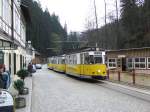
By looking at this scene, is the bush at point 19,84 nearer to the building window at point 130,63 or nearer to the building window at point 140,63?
the building window at point 140,63

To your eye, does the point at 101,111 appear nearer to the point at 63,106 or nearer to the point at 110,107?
the point at 110,107

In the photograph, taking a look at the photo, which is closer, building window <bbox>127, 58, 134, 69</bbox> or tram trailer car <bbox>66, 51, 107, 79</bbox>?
tram trailer car <bbox>66, 51, 107, 79</bbox>

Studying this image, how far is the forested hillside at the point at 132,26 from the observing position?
5339 cm

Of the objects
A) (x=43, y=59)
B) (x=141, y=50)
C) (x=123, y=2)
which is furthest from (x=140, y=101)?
(x=43, y=59)

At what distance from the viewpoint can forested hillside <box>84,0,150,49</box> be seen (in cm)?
5339

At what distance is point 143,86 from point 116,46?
41692mm

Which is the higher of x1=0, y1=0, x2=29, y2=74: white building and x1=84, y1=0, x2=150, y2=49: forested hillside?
x1=84, y1=0, x2=150, y2=49: forested hillside

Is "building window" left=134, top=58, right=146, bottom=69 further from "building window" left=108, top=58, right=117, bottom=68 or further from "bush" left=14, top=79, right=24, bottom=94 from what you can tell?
"bush" left=14, top=79, right=24, bottom=94

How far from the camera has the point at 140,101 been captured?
593 inches

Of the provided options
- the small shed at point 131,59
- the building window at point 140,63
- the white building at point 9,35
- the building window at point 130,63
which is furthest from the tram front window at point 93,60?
the building window at point 130,63

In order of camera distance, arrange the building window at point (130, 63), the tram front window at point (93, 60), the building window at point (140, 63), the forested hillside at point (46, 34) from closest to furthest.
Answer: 1. the tram front window at point (93, 60)
2. the building window at point (140, 63)
3. the building window at point (130, 63)
4. the forested hillside at point (46, 34)

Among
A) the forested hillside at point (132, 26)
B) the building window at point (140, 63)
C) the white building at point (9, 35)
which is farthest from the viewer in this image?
the forested hillside at point (132, 26)

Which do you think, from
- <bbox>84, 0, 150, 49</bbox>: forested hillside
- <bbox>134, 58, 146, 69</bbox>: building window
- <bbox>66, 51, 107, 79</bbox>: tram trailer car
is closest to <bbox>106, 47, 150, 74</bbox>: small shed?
<bbox>134, 58, 146, 69</bbox>: building window

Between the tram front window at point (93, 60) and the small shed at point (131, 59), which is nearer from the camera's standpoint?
the tram front window at point (93, 60)
